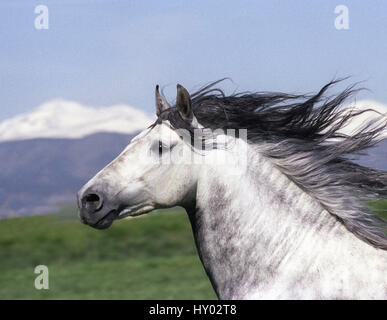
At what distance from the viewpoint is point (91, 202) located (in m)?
4.33

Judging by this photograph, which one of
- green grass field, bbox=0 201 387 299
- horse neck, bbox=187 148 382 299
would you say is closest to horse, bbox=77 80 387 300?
horse neck, bbox=187 148 382 299

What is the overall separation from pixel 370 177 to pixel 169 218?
16204 mm

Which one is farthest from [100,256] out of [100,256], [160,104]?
[160,104]

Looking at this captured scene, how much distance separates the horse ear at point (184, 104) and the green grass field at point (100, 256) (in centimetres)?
1059

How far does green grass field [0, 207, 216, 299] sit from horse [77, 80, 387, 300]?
1043 cm

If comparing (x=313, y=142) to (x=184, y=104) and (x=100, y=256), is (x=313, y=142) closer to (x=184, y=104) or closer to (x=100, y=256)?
(x=184, y=104)

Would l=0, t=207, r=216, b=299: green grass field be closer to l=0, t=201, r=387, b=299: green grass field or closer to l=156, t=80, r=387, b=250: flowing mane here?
l=0, t=201, r=387, b=299: green grass field

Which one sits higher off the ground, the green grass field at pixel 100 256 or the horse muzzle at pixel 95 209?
the horse muzzle at pixel 95 209

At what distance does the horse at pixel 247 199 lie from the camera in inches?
163

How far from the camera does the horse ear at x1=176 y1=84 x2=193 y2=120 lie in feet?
14.0

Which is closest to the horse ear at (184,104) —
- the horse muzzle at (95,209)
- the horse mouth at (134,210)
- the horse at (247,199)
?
the horse at (247,199)

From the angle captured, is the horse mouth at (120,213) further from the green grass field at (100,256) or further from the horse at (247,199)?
the green grass field at (100,256)

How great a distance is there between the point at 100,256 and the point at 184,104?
1531 centimetres

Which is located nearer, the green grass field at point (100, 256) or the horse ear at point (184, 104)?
the horse ear at point (184, 104)
